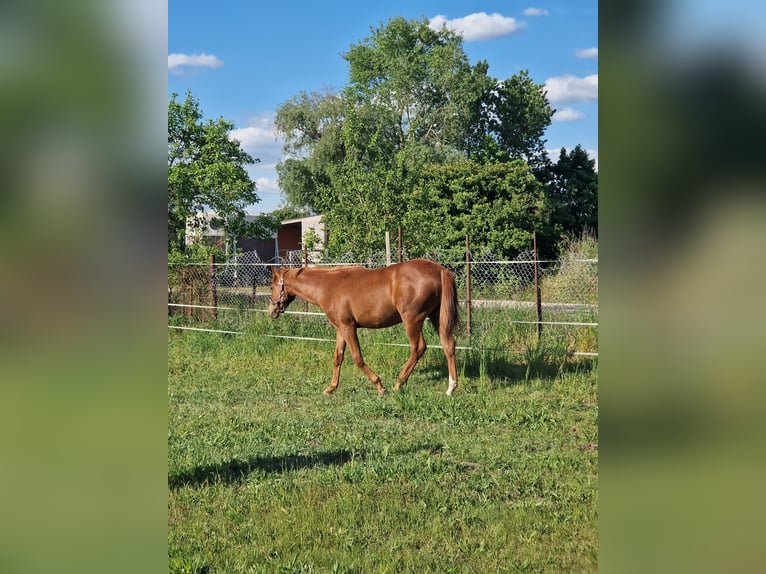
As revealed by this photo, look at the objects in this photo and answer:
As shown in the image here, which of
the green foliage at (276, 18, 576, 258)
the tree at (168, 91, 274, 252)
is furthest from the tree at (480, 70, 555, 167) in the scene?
the tree at (168, 91, 274, 252)

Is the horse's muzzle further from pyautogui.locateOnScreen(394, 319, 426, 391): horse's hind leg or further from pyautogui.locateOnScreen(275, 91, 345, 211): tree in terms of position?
pyautogui.locateOnScreen(275, 91, 345, 211): tree

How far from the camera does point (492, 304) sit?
1173 centimetres

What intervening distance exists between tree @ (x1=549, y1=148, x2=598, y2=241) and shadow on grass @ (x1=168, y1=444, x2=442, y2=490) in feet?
91.0

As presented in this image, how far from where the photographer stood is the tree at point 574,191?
32.7m

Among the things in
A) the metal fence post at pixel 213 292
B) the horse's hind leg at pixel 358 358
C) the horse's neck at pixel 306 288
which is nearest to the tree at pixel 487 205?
the metal fence post at pixel 213 292

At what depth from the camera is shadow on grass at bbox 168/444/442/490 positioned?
450 centimetres

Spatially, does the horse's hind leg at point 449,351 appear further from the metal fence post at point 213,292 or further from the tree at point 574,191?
the tree at point 574,191

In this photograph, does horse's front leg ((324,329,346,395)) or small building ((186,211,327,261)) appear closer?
horse's front leg ((324,329,346,395))

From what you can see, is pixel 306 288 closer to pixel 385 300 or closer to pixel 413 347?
pixel 385 300

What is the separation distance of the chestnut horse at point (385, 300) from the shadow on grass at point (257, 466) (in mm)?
2669

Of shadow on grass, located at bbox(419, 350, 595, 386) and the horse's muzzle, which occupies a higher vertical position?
the horse's muzzle
